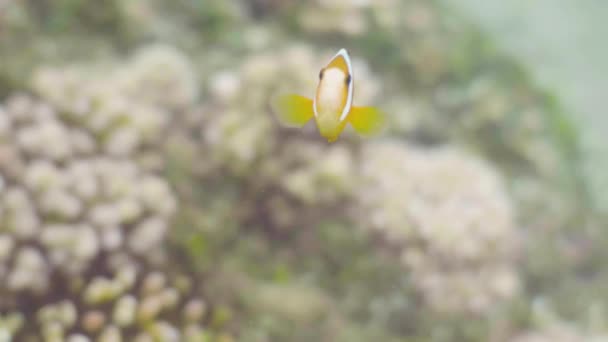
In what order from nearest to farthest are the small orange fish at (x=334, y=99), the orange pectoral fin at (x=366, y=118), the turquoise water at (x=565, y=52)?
the small orange fish at (x=334, y=99) → the orange pectoral fin at (x=366, y=118) → the turquoise water at (x=565, y=52)

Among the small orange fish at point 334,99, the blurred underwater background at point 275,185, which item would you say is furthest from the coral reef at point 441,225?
the small orange fish at point 334,99

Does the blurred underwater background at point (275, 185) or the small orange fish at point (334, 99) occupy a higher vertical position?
the blurred underwater background at point (275, 185)

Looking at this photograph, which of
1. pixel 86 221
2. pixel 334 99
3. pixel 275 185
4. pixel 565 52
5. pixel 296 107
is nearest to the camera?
pixel 334 99

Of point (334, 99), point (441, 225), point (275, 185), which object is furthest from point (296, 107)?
point (441, 225)

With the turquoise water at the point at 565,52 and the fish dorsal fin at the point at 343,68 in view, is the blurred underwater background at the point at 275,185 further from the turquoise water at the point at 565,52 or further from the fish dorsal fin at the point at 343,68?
the fish dorsal fin at the point at 343,68

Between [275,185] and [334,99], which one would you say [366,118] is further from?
[275,185]

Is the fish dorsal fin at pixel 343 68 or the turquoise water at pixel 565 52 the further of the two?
the turquoise water at pixel 565 52

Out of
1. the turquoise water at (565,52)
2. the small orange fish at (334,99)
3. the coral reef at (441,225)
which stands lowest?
the small orange fish at (334,99)

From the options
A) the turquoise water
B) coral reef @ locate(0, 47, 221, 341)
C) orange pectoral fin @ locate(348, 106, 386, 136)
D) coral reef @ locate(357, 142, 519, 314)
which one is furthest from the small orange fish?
the turquoise water
